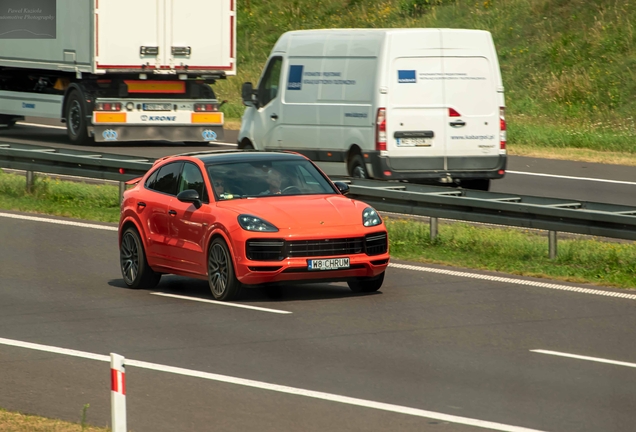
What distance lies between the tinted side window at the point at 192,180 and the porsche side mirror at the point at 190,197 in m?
0.11

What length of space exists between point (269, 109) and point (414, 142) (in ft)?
11.6

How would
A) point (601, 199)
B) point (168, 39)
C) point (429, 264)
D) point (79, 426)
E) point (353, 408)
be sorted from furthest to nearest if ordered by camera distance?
point (168, 39)
point (601, 199)
point (429, 264)
point (353, 408)
point (79, 426)

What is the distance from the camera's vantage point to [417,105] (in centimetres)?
1898

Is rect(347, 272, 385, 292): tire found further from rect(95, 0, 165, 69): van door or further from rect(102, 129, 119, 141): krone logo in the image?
rect(102, 129, 119, 141): krone logo

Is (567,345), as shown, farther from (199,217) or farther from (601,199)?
(601,199)

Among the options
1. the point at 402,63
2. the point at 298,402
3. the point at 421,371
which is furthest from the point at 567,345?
the point at 402,63

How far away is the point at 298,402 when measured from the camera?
8320mm

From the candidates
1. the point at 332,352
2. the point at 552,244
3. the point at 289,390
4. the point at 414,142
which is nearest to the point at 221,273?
the point at 332,352

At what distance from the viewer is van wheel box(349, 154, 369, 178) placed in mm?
19391

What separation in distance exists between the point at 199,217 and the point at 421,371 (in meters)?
4.18

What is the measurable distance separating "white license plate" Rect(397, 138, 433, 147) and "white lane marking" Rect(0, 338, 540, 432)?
9.33 metres

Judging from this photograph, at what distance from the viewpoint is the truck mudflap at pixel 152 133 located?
1110 inches

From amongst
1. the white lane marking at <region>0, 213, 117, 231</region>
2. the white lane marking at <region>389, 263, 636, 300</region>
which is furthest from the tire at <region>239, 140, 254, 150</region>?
the white lane marking at <region>389, 263, 636, 300</region>

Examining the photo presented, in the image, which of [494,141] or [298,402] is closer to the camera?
[298,402]
